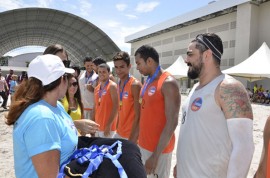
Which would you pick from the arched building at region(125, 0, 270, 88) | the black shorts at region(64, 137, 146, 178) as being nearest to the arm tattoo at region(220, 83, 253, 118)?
the black shorts at region(64, 137, 146, 178)

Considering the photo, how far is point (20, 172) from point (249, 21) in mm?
26538

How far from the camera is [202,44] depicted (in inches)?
90.8

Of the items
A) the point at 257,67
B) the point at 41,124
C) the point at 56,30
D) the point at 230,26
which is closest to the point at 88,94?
the point at 41,124

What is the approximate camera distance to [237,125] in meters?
1.94

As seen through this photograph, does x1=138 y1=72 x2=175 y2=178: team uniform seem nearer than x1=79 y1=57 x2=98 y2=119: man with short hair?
Yes

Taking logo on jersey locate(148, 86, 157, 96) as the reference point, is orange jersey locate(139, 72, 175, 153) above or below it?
below

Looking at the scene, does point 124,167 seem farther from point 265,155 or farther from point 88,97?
point 88,97

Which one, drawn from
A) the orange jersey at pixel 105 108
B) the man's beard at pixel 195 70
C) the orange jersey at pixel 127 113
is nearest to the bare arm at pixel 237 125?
the man's beard at pixel 195 70

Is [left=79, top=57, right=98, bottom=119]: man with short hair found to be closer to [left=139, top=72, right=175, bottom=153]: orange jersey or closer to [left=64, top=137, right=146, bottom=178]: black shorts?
[left=139, top=72, right=175, bottom=153]: orange jersey

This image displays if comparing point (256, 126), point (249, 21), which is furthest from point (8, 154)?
point (249, 21)

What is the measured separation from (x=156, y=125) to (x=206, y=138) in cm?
96

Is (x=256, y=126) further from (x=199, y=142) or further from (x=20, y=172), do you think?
(x=20, y=172)

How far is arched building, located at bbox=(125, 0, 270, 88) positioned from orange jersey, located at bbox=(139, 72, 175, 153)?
920 inches

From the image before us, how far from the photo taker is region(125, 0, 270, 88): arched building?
81.5 feet
